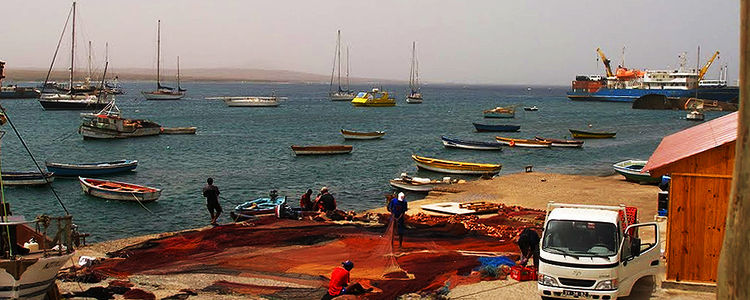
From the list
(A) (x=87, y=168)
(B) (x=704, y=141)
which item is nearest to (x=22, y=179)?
(A) (x=87, y=168)

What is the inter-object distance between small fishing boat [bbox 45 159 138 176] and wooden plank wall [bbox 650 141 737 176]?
1589 inches

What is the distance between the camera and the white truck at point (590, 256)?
13.8 m

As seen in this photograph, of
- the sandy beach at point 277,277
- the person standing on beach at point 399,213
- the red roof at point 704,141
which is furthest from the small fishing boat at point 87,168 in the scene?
the red roof at point 704,141

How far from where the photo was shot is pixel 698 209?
1510cm

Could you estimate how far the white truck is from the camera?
45.4 feet

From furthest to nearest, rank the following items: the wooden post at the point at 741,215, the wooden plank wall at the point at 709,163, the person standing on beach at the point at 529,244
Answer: the person standing on beach at the point at 529,244 → the wooden plank wall at the point at 709,163 → the wooden post at the point at 741,215

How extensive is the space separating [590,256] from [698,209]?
9.09ft

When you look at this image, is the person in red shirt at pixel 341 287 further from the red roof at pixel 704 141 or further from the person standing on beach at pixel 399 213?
the red roof at pixel 704 141

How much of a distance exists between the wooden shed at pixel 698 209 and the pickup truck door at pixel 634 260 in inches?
12.1

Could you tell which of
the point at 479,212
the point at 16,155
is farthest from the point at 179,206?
the point at 16,155

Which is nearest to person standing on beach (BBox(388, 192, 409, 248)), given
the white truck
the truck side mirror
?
the white truck

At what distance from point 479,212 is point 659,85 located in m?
158

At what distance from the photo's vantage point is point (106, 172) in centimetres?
4991

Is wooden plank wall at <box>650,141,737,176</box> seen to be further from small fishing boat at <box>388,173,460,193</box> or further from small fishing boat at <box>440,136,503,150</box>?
small fishing boat at <box>440,136,503,150</box>
